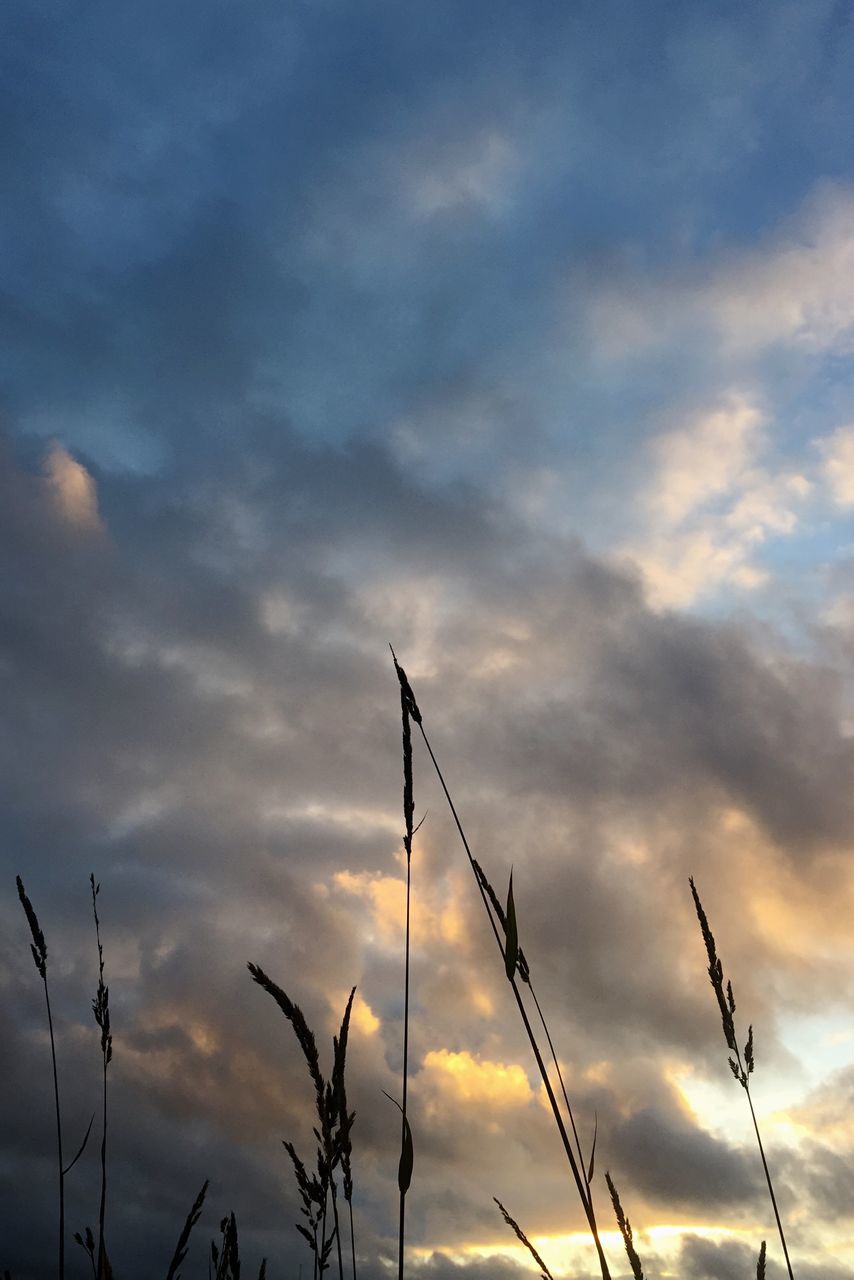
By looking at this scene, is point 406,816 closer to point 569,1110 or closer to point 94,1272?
point 569,1110

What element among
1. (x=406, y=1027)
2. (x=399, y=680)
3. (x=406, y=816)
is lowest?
(x=406, y=1027)

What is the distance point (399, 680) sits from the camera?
3.04 metres

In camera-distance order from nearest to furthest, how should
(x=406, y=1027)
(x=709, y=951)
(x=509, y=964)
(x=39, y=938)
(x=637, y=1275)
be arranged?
1. (x=509, y=964)
2. (x=637, y=1275)
3. (x=406, y=1027)
4. (x=709, y=951)
5. (x=39, y=938)

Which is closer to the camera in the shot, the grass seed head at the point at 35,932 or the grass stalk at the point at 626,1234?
the grass stalk at the point at 626,1234

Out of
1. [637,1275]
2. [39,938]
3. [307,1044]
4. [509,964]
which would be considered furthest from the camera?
[39,938]

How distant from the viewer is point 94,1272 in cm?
305

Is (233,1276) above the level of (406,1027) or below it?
below

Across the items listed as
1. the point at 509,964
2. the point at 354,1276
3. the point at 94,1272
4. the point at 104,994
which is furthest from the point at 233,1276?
the point at 104,994

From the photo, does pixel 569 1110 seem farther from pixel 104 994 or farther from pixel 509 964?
pixel 104 994

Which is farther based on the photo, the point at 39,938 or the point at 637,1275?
the point at 39,938

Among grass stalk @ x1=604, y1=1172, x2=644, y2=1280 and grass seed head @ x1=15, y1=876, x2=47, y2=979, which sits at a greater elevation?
grass seed head @ x1=15, y1=876, x2=47, y2=979

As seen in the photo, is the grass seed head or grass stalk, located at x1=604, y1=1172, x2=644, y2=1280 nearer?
grass stalk, located at x1=604, y1=1172, x2=644, y2=1280

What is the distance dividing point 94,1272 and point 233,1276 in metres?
0.49

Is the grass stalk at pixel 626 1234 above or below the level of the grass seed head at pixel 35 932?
below
